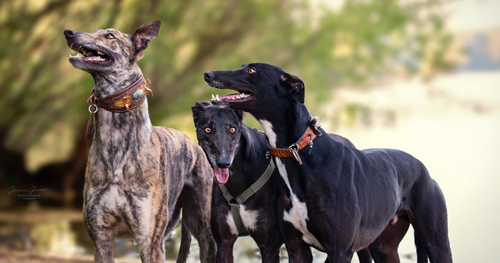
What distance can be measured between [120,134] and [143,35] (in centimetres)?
Answer: 66

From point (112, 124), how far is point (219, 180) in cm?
77

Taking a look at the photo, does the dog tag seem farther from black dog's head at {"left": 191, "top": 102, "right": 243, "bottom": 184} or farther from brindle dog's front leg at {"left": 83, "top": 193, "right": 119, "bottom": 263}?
brindle dog's front leg at {"left": 83, "top": 193, "right": 119, "bottom": 263}

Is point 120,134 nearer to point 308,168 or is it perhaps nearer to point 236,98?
point 236,98

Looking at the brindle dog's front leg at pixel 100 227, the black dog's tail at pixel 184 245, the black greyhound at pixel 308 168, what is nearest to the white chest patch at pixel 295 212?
the black greyhound at pixel 308 168

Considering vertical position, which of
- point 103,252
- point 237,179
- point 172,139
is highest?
point 172,139

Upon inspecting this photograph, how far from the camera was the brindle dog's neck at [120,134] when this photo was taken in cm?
406

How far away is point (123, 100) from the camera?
13.1 feet

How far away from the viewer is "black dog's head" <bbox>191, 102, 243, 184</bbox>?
4.03 meters

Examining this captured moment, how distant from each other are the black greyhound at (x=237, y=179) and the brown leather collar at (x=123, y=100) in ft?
1.24

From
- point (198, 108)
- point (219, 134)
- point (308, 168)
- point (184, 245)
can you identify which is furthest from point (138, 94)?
point (184, 245)

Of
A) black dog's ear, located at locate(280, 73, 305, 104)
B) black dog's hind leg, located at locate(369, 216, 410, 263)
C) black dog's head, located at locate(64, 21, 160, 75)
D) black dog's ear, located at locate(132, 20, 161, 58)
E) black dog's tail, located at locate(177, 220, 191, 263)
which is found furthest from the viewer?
black dog's tail, located at locate(177, 220, 191, 263)

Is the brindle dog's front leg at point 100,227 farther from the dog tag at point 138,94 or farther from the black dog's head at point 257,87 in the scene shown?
the black dog's head at point 257,87

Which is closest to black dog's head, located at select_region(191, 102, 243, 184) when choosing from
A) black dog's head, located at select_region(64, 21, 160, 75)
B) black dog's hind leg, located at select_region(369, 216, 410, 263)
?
black dog's head, located at select_region(64, 21, 160, 75)

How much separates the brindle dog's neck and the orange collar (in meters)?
0.93
